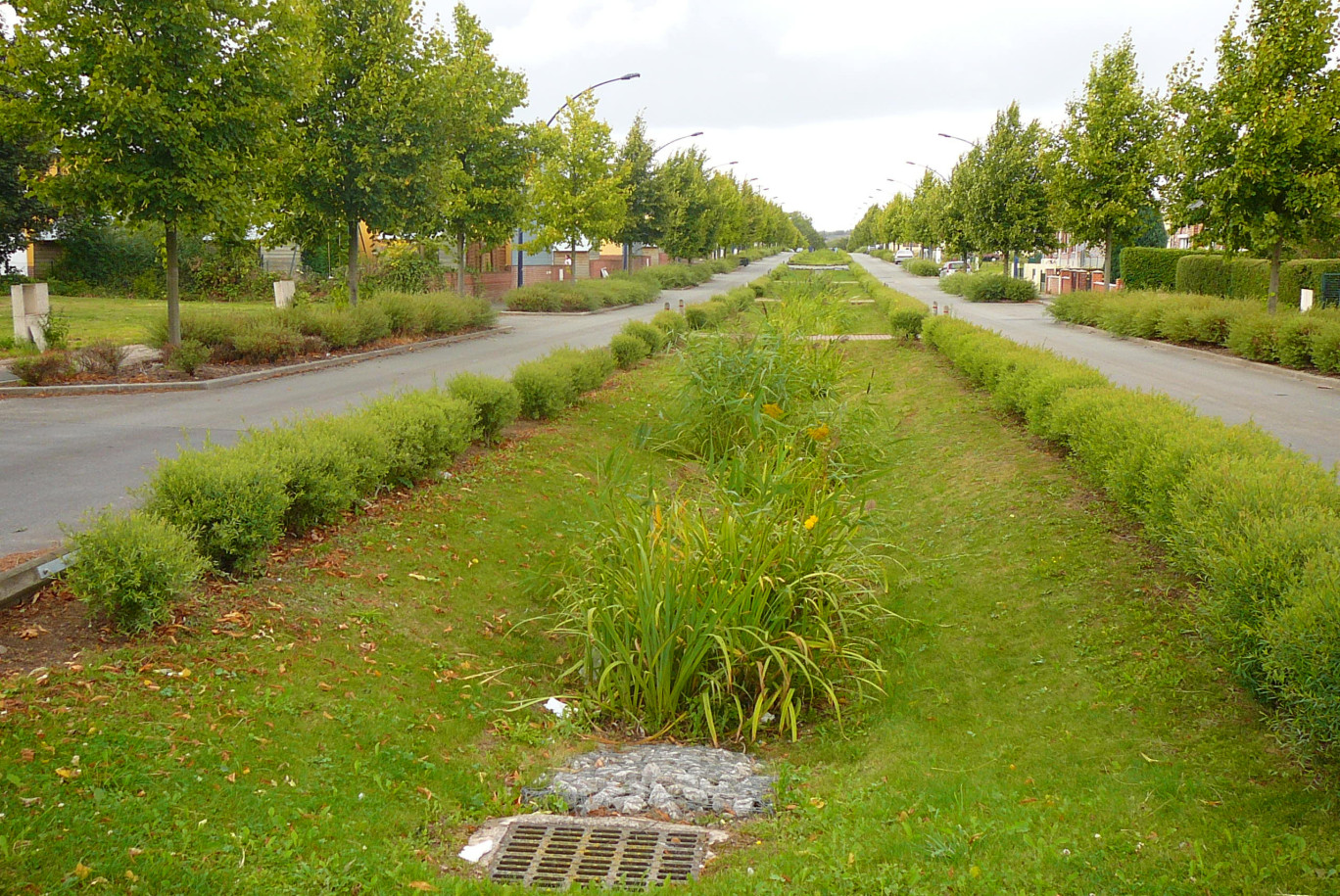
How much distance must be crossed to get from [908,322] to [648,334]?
6.80 m

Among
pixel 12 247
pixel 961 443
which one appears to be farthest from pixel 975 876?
pixel 12 247

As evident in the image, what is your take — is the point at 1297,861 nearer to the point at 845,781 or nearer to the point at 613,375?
the point at 845,781

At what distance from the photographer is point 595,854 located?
14.2ft

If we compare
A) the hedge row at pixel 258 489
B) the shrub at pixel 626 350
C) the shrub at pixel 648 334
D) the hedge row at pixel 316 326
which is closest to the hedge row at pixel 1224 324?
the shrub at pixel 648 334

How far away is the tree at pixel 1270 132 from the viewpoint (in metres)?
21.5

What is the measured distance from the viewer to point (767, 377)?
11.9 m

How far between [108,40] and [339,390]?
5.94 metres

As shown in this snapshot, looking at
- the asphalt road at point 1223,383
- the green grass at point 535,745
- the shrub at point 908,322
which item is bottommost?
the green grass at point 535,745

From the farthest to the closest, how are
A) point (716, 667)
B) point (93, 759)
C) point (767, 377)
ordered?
point (767, 377)
point (716, 667)
point (93, 759)

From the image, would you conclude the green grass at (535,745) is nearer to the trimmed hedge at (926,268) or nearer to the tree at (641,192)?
the tree at (641,192)

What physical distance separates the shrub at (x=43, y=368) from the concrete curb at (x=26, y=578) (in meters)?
10.6

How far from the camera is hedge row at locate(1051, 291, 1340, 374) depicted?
17.9 m

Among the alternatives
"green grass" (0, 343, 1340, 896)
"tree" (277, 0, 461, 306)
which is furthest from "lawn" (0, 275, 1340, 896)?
"tree" (277, 0, 461, 306)

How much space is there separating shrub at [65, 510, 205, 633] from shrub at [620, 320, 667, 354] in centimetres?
1497
